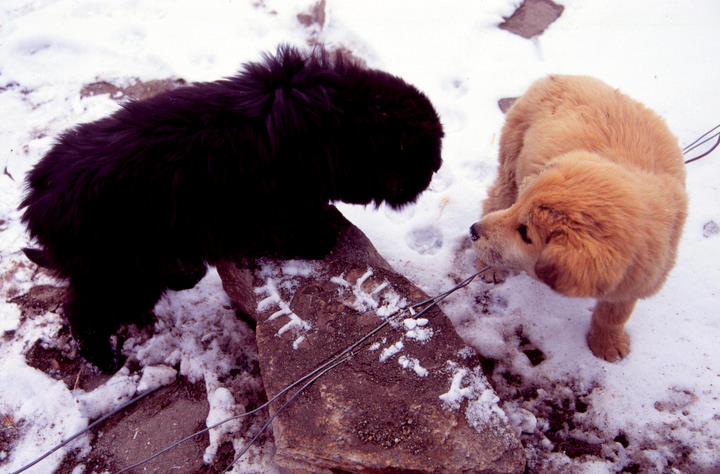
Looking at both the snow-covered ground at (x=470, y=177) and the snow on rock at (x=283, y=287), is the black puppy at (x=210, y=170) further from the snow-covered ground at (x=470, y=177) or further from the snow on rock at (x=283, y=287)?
the snow-covered ground at (x=470, y=177)

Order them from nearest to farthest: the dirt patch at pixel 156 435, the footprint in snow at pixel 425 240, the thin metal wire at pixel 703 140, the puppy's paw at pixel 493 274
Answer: the dirt patch at pixel 156 435
the puppy's paw at pixel 493 274
the footprint in snow at pixel 425 240
the thin metal wire at pixel 703 140

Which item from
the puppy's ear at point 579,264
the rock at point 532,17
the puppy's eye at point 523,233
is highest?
the rock at point 532,17

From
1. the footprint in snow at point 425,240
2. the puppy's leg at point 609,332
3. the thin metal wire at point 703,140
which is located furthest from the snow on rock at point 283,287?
the thin metal wire at point 703,140

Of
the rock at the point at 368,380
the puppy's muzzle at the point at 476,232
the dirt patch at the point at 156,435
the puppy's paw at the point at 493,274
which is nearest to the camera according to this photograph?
the rock at the point at 368,380

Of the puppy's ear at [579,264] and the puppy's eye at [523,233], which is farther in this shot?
the puppy's eye at [523,233]

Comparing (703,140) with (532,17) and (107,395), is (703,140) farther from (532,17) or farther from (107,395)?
(107,395)

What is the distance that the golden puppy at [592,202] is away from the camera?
1603mm

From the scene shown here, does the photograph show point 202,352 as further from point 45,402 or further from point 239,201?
point 239,201

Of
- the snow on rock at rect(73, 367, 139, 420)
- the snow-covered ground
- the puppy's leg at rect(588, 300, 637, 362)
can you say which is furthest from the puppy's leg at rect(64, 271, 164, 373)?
the puppy's leg at rect(588, 300, 637, 362)

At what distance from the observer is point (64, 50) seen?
13.1 ft

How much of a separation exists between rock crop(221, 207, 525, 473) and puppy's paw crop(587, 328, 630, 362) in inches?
34.3

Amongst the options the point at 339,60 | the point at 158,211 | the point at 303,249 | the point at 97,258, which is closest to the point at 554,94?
the point at 339,60

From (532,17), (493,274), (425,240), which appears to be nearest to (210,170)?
(425,240)

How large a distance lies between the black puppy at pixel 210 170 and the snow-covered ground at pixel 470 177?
771 millimetres
